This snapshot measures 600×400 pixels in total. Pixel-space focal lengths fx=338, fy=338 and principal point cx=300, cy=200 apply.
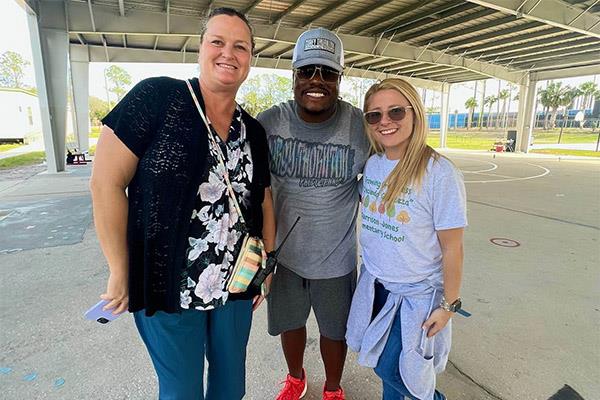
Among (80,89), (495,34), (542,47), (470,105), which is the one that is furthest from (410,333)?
(470,105)

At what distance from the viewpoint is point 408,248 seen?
4.84 feet

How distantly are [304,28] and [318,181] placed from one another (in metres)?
13.0

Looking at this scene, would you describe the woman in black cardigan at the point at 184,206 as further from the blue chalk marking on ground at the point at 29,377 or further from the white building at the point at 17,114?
the white building at the point at 17,114

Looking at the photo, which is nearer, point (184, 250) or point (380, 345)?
point (184, 250)

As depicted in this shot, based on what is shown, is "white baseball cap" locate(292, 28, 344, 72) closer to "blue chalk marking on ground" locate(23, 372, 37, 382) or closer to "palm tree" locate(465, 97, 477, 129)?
"blue chalk marking on ground" locate(23, 372, 37, 382)

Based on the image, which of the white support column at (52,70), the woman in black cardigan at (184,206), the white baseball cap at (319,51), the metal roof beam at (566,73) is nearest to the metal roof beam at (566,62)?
the metal roof beam at (566,73)

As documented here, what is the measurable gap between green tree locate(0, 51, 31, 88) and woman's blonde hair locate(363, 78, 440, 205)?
54.7 m

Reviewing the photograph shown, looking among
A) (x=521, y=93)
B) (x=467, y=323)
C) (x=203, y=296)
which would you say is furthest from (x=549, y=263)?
(x=521, y=93)

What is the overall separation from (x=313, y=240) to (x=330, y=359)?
2.39 ft

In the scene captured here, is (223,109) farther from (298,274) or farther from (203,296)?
(298,274)

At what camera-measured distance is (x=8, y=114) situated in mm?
22688

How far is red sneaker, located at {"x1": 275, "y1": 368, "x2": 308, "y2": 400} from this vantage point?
1.97m

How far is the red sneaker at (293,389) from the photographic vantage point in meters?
1.97

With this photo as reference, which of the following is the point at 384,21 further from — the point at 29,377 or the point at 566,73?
the point at 29,377
